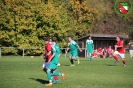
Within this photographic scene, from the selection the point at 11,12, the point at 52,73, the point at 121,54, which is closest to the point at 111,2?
the point at 11,12

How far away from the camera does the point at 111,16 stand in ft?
244

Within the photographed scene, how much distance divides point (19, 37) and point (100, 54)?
483 inches

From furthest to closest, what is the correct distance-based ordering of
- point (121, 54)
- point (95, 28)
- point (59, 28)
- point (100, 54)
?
point (95, 28), point (59, 28), point (100, 54), point (121, 54)

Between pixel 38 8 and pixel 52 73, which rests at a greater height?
pixel 38 8

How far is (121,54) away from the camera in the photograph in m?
24.3

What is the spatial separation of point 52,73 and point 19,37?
1478 inches

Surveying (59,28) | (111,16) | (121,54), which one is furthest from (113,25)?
(121,54)

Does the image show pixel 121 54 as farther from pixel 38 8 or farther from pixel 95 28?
pixel 95 28

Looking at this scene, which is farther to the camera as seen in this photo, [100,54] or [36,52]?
[36,52]

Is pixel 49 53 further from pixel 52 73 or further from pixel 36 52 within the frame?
pixel 36 52

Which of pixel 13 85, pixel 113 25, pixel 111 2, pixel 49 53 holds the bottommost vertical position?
pixel 13 85

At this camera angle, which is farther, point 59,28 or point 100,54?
point 59,28

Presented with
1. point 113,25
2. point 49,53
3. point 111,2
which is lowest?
point 49,53

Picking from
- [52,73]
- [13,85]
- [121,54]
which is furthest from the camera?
[121,54]
